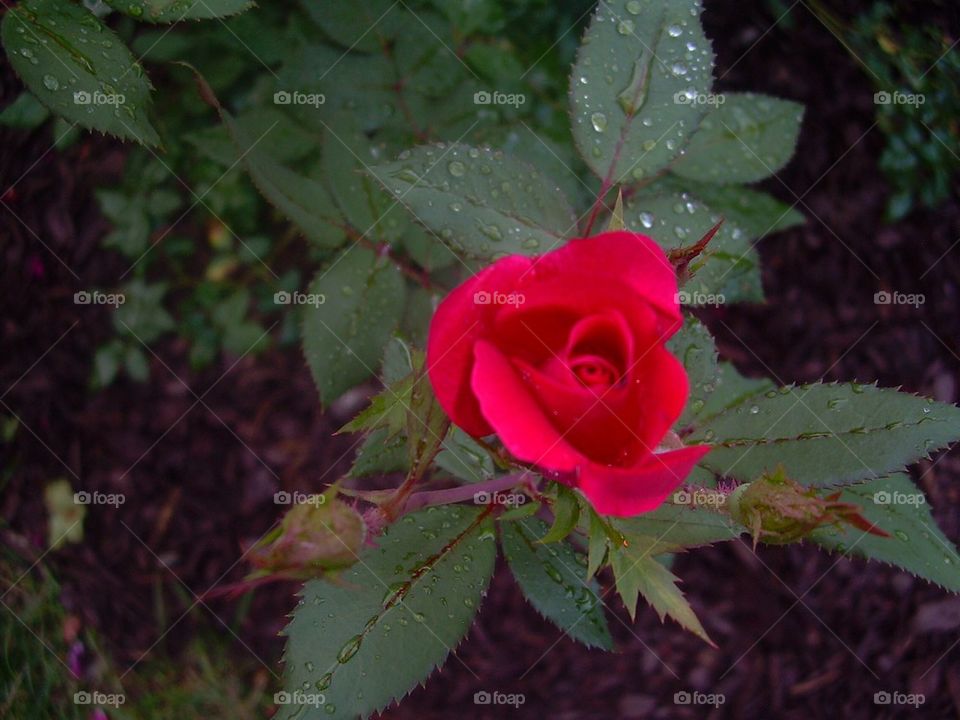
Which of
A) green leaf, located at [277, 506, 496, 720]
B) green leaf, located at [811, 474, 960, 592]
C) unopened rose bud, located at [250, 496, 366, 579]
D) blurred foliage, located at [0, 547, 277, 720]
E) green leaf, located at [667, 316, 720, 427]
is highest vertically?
unopened rose bud, located at [250, 496, 366, 579]

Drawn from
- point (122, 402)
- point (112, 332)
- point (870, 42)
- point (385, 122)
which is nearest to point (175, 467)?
point (122, 402)

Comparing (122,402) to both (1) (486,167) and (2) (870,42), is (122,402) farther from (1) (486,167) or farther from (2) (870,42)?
(2) (870,42)

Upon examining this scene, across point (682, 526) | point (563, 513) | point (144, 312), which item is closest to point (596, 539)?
point (563, 513)

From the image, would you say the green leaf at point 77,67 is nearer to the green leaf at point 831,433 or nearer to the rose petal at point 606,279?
the rose petal at point 606,279

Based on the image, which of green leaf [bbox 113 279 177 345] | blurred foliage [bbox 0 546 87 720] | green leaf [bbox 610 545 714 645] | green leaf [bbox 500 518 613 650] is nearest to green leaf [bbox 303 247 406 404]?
green leaf [bbox 500 518 613 650]

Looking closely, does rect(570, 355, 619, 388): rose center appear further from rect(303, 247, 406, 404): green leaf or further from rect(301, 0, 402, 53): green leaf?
rect(301, 0, 402, 53): green leaf

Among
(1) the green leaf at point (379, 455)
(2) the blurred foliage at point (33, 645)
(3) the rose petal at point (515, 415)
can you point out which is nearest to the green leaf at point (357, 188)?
(1) the green leaf at point (379, 455)
